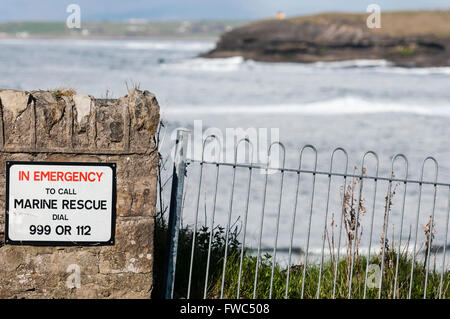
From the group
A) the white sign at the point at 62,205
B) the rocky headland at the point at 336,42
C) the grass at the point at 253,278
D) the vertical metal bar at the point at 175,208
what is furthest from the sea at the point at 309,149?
the rocky headland at the point at 336,42

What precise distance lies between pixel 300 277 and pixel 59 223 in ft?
7.98

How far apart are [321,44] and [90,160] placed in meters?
102

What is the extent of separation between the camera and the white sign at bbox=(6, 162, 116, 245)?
5098 mm

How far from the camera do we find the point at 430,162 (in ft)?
60.0

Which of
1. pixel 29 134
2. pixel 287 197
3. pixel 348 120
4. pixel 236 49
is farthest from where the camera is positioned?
pixel 236 49

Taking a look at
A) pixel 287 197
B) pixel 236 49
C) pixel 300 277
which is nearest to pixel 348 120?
pixel 287 197

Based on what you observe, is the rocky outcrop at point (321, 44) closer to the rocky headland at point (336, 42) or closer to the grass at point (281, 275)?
the rocky headland at point (336, 42)

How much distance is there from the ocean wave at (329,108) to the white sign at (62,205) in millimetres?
21980

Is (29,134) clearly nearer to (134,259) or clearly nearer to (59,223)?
(59,223)

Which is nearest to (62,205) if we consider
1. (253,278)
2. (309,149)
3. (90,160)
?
(90,160)

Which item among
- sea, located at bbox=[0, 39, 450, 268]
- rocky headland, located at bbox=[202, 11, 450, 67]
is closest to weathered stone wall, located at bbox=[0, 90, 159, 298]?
sea, located at bbox=[0, 39, 450, 268]

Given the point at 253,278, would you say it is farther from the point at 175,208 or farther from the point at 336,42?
the point at 336,42

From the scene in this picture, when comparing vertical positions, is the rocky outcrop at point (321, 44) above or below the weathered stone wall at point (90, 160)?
above

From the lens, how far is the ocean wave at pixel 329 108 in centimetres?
2953
